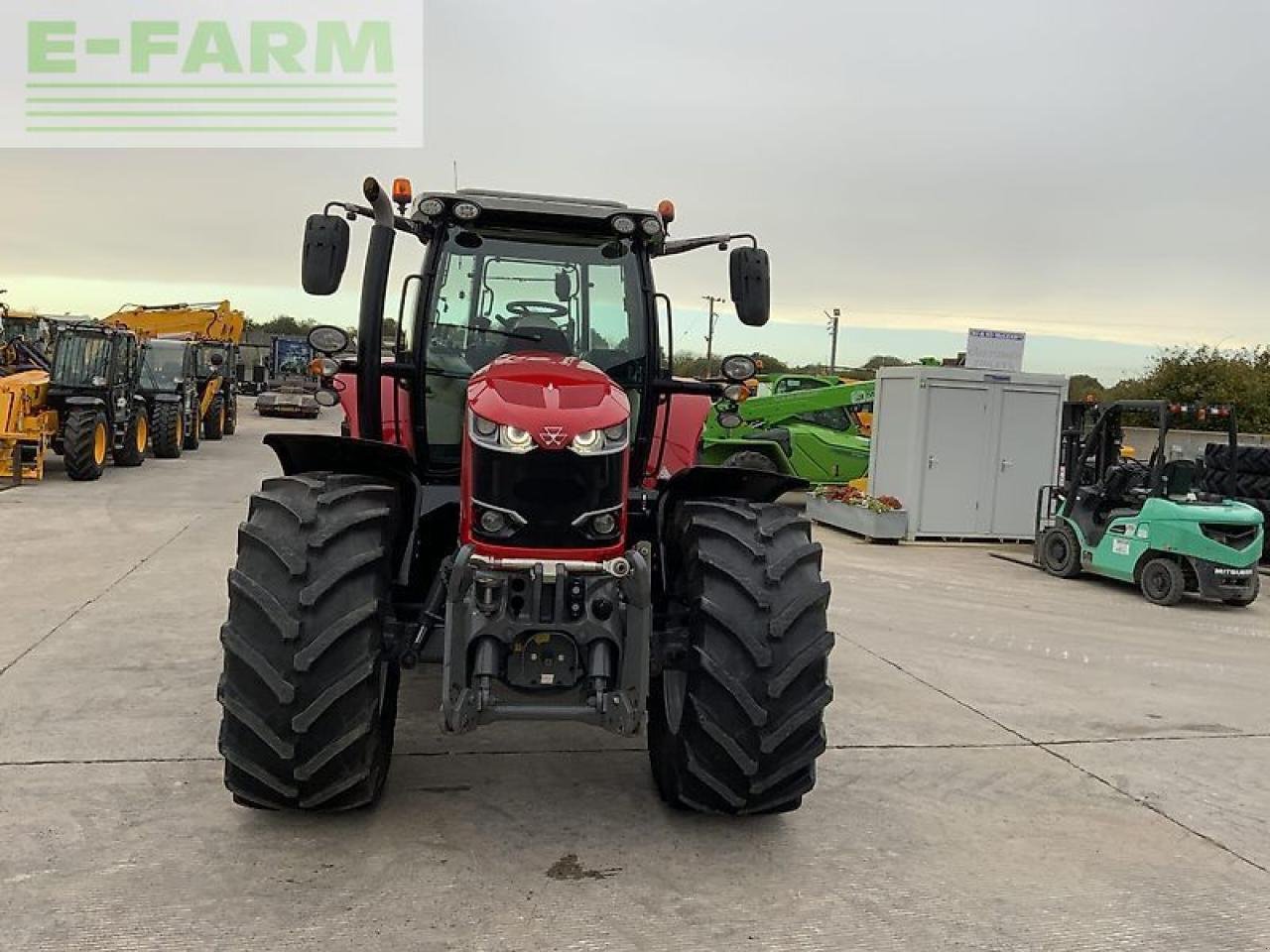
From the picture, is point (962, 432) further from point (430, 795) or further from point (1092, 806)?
point (430, 795)

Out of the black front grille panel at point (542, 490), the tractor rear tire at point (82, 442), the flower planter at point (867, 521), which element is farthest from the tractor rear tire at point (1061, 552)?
the tractor rear tire at point (82, 442)

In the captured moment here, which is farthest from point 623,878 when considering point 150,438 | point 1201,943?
point 150,438

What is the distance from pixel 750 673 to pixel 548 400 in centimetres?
120

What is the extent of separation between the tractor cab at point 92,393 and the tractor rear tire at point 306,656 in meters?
12.8

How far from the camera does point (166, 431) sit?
1903cm

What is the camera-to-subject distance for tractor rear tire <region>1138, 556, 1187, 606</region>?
9594mm

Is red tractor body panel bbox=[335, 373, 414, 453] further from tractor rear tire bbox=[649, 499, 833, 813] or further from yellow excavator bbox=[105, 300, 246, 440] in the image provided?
yellow excavator bbox=[105, 300, 246, 440]

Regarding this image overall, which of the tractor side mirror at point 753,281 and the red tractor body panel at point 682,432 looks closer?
the tractor side mirror at point 753,281

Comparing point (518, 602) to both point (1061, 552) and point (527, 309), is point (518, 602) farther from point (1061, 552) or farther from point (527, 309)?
point (1061, 552)

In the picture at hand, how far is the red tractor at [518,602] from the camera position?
139 inches

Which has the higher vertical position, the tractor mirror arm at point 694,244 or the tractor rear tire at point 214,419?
the tractor mirror arm at point 694,244

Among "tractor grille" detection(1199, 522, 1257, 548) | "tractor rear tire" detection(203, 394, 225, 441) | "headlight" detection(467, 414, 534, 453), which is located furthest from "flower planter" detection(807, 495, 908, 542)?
"tractor rear tire" detection(203, 394, 225, 441)

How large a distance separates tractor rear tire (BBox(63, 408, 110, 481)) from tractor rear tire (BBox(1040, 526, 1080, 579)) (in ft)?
41.7

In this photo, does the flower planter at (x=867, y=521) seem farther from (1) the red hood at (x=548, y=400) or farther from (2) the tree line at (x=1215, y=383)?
(2) the tree line at (x=1215, y=383)
